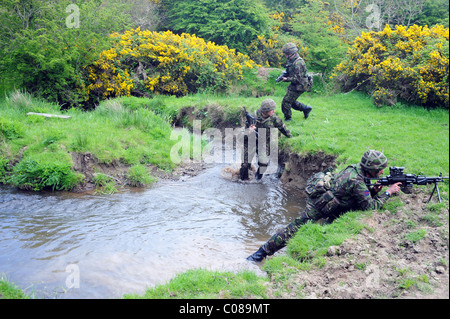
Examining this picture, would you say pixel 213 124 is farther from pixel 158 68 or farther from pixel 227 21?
pixel 227 21

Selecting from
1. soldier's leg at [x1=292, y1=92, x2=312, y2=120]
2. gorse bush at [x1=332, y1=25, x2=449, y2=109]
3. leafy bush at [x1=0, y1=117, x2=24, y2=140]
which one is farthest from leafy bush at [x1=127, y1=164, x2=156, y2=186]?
gorse bush at [x1=332, y1=25, x2=449, y2=109]

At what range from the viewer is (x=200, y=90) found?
15852mm

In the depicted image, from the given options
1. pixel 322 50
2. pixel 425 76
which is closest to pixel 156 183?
pixel 425 76

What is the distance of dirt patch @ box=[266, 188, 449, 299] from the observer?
168 inches

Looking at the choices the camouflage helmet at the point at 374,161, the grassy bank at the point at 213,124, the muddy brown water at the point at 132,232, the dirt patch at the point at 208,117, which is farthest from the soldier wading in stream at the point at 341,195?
the dirt patch at the point at 208,117

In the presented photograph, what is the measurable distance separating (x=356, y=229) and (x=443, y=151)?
2986 mm

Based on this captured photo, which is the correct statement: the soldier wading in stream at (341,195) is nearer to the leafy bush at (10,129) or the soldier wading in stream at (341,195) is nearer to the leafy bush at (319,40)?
the leafy bush at (10,129)

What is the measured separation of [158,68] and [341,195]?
39.1 ft

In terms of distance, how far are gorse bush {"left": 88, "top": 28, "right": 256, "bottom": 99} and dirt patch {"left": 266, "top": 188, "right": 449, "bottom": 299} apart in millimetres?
11433

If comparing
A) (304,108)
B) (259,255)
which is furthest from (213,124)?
(259,255)

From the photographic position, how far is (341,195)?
19.1 ft

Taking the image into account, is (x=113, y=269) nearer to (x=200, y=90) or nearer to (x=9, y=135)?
(x=9, y=135)

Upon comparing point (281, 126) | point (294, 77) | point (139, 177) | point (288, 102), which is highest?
point (294, 77)

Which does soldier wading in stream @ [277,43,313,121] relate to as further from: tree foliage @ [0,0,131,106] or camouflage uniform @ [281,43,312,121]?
tree foliage @ [0,0,131,106]
